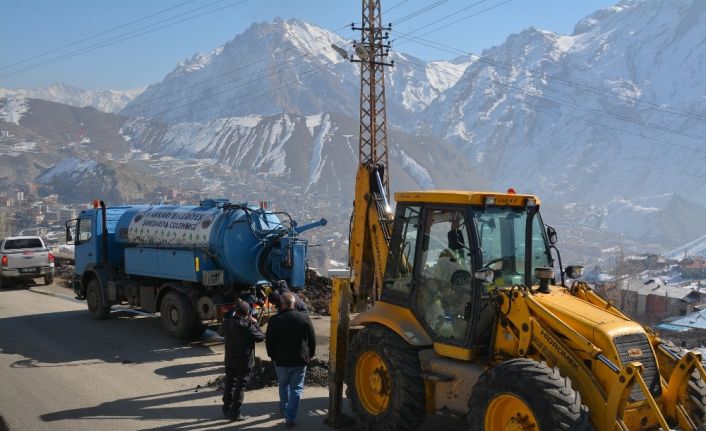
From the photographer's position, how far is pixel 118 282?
14773 millimetres

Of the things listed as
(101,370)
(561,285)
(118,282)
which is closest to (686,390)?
(561,285)

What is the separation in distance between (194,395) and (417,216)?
14.5ft

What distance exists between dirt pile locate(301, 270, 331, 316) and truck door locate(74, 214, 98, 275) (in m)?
5.38

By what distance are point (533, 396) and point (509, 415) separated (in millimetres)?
405

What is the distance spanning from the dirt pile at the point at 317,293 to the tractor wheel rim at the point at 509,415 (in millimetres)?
10684

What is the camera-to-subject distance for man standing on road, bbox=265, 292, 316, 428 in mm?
7500

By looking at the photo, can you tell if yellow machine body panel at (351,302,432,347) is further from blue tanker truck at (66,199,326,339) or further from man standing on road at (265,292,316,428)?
blue tanker truck at (66,199,326,339)

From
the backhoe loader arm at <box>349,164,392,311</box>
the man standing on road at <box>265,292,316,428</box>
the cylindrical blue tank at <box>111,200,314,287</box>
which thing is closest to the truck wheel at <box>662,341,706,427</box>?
the man standing on road at <box>265,292,316,428</box>

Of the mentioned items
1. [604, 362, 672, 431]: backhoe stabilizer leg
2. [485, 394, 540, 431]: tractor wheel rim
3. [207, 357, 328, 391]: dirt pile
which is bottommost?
[207, 357, 328, 391]: dirt pile

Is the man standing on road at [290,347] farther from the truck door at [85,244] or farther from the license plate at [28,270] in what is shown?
the license plate at [28,270]

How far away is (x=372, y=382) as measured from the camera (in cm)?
718

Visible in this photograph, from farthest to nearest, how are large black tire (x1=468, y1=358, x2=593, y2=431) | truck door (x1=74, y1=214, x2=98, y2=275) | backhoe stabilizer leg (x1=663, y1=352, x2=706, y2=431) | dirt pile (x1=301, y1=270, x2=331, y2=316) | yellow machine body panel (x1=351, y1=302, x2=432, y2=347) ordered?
dirt pile (x1=301, y1=270, x2=331, y2=316) < truck door (x1=74, y1=214, x2=98, y2=275) < yellow machine body panel (x1=351, y1=302, x2=432, y2=347) < backhoe stabilizer leg (x1=663, y1=352, x2=706, y2=431) < large black tire (x1=468, y1=358, x2=593, y2=431)

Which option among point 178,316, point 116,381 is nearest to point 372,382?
point 116,381

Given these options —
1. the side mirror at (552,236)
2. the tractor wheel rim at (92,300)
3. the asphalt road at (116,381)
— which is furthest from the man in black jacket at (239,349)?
the tractor wheel rim at (92,300)
